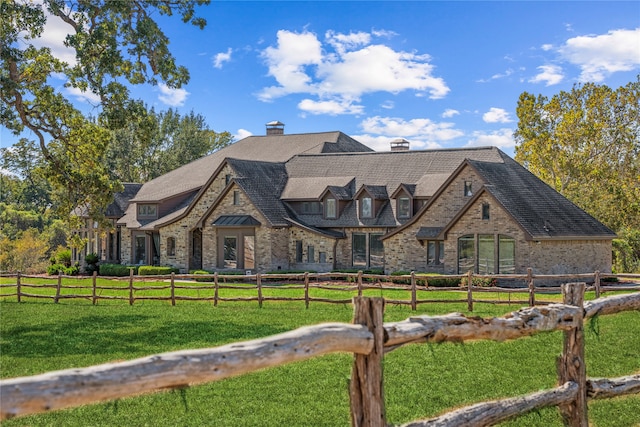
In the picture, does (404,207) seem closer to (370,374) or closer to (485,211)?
(485,211)

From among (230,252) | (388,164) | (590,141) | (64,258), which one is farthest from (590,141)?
(64,258)

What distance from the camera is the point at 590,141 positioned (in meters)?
42.6

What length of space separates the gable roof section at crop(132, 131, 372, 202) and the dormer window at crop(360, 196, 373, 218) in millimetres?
8980

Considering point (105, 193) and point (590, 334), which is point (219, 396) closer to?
point (590, 334)

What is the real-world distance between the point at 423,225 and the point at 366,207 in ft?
15.3

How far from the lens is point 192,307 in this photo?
→ 21.7m

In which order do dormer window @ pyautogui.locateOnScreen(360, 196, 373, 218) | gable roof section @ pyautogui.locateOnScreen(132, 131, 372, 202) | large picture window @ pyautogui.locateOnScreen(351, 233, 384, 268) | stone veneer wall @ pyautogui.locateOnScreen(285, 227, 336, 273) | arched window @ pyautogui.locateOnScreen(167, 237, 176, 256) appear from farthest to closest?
gable roof section @ pyautogui.locateOnScreen(132, 131, 372, 202) → arched window @ pyautogui.locateOnScreen(167, 237, 176, 256) → dormer window @ pyautogui.locateOnScreen(360, 196, 373, 218) → stone veneer wall @ pyautogui.locateOnScreen(285, 227, 336, 273) → large picture window @ pyautogui.locateOnScreen(351, 233, 384, 268)

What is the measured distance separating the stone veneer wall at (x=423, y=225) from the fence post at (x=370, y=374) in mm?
26727

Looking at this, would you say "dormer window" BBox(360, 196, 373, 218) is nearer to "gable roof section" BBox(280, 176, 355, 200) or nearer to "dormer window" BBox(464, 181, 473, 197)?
"gable roof section" BBox(280, 176, 355, 200)

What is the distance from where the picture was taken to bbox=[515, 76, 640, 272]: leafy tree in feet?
136

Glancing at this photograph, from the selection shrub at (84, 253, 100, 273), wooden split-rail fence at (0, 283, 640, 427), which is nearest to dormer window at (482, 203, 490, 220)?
wooden split-rail fence at (0, 283, 640, 427)

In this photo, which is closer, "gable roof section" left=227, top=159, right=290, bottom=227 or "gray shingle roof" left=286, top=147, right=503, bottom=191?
"gable roof section" left=227, top=159, right=290, bottom=227

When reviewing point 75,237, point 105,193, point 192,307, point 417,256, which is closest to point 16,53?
point 105,193

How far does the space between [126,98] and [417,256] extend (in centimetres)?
1672
